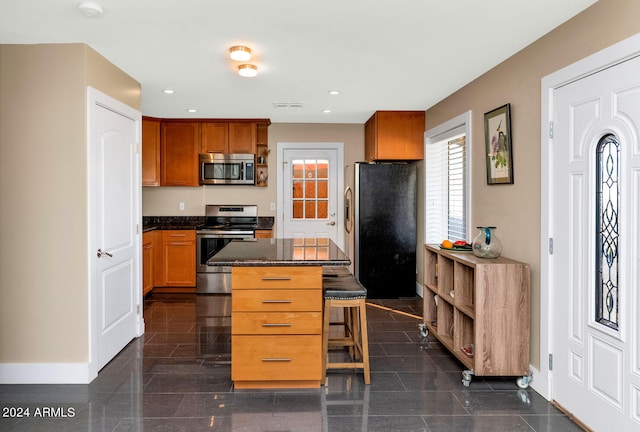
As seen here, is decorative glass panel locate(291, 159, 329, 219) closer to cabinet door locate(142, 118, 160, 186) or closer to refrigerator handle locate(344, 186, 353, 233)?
refrigerator handle locate(344, 186, 353, 233)

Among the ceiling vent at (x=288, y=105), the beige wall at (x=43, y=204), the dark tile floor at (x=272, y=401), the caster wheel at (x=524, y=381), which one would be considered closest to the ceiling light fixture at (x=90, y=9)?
the beige wall at (x=43, y=204)

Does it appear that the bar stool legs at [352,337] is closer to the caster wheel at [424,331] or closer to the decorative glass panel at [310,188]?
the caster wheel at [424,331]

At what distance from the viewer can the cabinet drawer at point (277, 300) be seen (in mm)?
2838

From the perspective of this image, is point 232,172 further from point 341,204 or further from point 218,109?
point 341,204

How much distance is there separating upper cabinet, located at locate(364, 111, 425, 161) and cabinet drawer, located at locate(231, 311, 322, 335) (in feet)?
10.0

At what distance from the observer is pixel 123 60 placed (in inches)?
135

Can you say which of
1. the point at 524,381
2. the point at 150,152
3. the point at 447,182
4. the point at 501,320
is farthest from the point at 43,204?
the point at 447,182

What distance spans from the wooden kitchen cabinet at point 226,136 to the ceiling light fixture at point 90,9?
3545mm

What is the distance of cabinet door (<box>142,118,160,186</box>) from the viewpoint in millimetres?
6004

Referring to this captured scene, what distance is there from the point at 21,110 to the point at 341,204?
13.6 feet

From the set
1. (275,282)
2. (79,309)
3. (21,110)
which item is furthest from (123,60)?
(275,282)

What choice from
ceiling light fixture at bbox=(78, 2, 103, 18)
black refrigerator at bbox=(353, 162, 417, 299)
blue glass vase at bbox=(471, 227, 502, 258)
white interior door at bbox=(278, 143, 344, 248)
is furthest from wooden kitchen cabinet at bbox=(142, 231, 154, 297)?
blue glass vase at bbox=(471, 227, 502, 258)

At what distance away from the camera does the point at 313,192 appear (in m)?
6.48

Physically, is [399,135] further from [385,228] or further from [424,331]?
[424,331]
